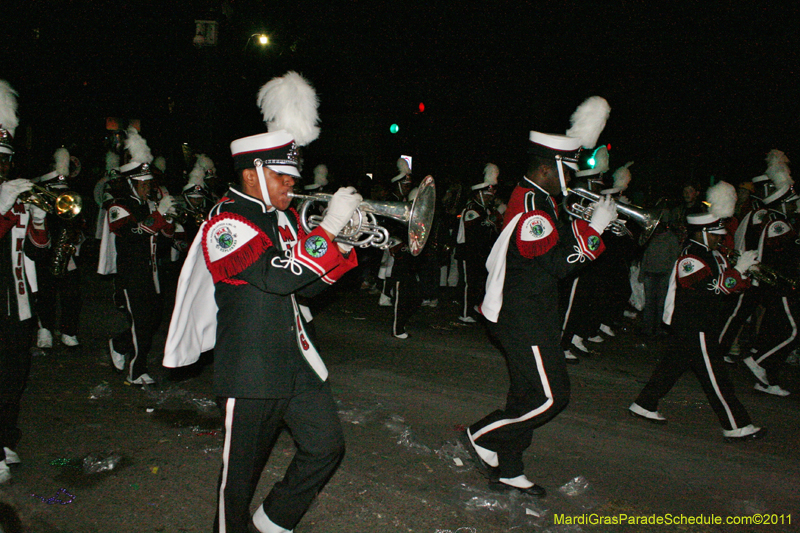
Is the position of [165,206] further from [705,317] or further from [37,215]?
[705,317]

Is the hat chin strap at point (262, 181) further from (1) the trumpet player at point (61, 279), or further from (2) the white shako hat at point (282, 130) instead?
(1) the trumpet player at point (61, 279)

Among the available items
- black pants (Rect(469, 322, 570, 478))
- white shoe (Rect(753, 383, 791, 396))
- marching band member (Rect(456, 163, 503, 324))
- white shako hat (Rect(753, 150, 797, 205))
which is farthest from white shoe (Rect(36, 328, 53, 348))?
white shako hat (Rect(753, 150, 797, 205))

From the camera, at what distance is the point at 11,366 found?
3.70 m

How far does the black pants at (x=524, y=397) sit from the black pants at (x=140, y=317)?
3.34 metres

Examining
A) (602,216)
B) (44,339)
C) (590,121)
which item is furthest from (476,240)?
(44,339)

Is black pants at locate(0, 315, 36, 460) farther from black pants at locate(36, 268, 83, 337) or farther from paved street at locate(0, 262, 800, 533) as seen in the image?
black pants at locate(36, 268, 83, 337)

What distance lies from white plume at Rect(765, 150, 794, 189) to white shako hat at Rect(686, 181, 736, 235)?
8.51 ft

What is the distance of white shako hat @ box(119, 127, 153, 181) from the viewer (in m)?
5.64

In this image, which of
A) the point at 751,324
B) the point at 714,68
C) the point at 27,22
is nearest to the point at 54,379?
the point at 751,324

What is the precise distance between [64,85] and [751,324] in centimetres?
1721

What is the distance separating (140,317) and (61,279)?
2205mm

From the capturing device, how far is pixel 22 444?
4312 millimetres

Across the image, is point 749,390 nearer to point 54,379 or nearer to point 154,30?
point 54,379

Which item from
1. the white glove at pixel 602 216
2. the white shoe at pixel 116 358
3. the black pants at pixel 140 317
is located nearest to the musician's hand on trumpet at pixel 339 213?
the white glove at pixel 602 216
